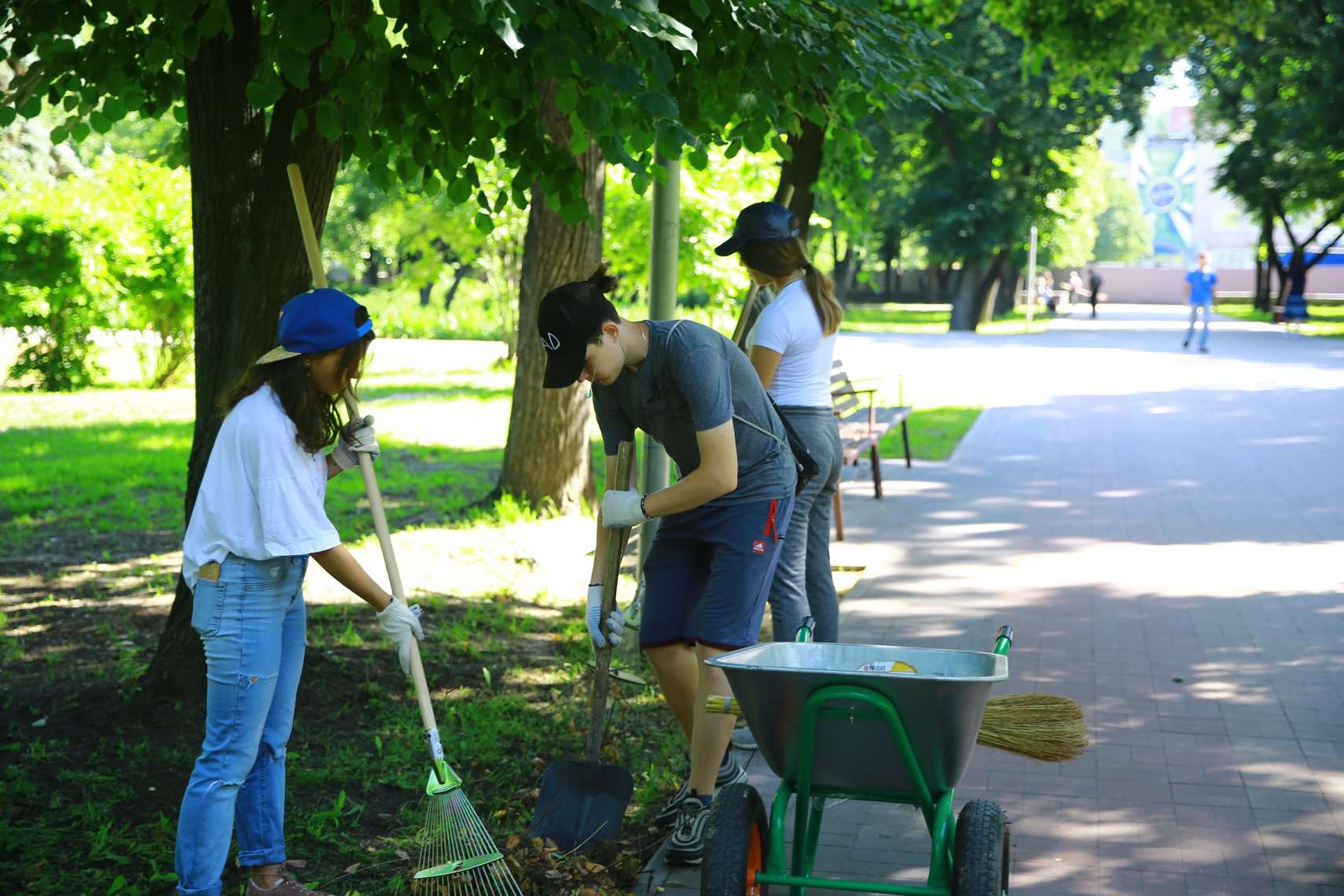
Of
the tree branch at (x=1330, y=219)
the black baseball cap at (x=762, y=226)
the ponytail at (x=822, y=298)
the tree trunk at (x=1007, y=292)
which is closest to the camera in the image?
the black baseball cap at (x=762, y=226)

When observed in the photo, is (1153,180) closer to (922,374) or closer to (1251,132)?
(1251,132)

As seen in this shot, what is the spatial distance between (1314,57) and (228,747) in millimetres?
28733

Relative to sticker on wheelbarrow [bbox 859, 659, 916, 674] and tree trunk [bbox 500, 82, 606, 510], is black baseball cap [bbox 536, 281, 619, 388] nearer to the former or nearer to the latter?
sticker on wheelbarrow [bbox 859, 659, 916, 674]

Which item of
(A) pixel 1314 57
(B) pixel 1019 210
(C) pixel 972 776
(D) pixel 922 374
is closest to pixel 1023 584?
(C) pixel 972 776

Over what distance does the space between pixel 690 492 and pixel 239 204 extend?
247 centimetres

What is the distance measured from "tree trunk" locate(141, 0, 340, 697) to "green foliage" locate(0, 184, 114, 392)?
13.2 meters

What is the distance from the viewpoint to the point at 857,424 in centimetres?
1081

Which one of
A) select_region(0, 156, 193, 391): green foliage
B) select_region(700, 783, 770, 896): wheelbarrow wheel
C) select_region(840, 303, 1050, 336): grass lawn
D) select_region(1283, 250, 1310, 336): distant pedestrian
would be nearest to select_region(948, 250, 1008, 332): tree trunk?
select_region(840, 303, 1050, 336): grass lawn

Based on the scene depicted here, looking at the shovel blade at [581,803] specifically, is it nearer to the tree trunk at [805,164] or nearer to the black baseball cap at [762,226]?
the black baseball cap at [762,226]

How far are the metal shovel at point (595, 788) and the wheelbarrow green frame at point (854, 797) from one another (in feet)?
2.67

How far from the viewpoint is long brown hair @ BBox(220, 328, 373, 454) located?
3381 mm

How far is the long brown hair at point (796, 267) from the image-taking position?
5098 mm

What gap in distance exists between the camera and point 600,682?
4.21 metres

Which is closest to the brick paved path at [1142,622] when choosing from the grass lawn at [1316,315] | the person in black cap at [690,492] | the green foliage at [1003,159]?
the person in black cap at [690,492]
